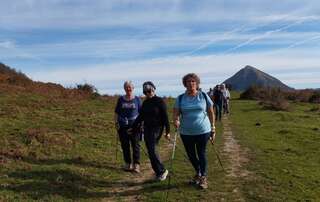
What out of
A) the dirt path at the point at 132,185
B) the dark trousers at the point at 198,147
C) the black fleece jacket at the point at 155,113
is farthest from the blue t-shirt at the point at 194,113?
→ the dirt path at the point at 132,185

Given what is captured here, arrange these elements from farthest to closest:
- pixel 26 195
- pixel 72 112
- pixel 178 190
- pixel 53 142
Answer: pixel 72 112 → pixel 53 142 → pixel 178 190 → pixel 26 195

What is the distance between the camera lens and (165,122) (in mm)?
11000

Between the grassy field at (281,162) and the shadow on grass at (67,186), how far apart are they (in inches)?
88.0

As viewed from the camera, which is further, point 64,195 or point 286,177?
point 286,177

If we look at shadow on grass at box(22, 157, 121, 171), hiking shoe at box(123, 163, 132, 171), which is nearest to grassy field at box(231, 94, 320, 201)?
hiking shoe at box(123, 163, 132, 171)

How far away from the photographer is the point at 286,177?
12.2m

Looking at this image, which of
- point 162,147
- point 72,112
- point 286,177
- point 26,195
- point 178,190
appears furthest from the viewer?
point 72,112

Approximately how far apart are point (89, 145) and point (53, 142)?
4.19 feet

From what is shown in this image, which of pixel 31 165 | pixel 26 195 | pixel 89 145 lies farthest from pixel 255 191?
pixel 89 145

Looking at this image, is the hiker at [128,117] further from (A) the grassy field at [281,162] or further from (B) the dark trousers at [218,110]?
(B) the dark trousers at [218,110]

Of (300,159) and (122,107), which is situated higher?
(122,107)

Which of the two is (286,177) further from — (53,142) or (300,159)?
(53,142)

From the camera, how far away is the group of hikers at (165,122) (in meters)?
10.1

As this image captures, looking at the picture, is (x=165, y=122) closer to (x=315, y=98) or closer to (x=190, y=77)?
(x=190, y=77)
